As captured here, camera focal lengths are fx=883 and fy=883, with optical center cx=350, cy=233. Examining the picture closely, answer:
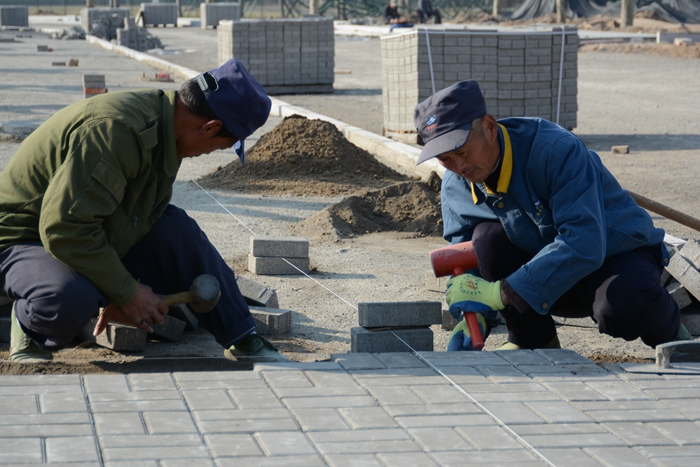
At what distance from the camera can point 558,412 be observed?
3.05 m

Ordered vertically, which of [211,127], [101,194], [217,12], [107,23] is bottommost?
[101,194]

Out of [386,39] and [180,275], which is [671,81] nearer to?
[386,39]

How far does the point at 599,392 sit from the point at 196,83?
1.91 meters

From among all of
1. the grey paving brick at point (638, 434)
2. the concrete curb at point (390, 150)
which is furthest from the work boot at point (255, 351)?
the concrete curb at point (390, 150)

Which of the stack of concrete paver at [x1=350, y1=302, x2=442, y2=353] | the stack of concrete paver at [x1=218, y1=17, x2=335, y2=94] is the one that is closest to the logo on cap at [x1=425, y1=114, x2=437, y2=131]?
the stack of concrete paver at [x1=350, y1=302, x2=442, y2=353]

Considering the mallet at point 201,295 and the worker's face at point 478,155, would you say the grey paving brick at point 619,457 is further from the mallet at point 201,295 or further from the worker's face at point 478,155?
the mallet at point 201,295

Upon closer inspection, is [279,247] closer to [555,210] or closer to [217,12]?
[555,210]

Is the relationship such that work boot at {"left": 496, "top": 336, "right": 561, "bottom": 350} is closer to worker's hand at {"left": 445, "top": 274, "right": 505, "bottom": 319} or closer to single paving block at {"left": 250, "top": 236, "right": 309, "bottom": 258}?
worker's hand at {"left": 445, "top": 274, "right": 505, "bottom": 319}

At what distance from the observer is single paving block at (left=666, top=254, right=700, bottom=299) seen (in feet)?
13.9

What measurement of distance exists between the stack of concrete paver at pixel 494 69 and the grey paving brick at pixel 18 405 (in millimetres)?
7784

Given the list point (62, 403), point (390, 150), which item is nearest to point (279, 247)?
point (62, 403)

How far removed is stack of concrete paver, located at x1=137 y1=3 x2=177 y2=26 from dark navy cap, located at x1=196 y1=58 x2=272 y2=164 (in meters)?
42.6

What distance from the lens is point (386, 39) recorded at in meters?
11.0

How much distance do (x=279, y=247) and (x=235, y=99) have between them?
84.3 inches
